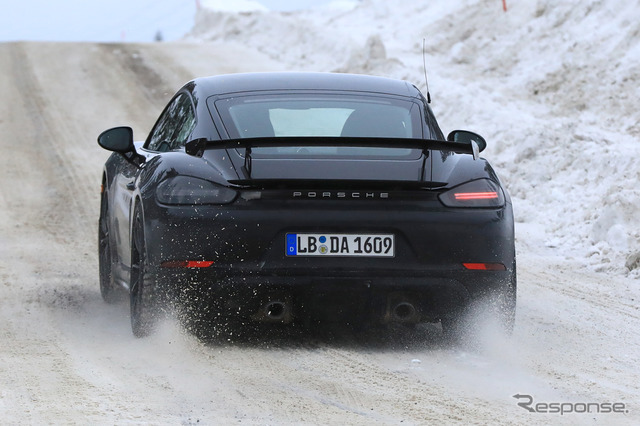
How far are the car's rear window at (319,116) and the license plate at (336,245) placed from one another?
853 millimetres

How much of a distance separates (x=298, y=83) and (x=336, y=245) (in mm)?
1458

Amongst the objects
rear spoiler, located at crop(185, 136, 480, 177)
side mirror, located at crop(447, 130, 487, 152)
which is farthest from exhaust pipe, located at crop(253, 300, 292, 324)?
side mirror, located at crop(447, 130, 487, 152)

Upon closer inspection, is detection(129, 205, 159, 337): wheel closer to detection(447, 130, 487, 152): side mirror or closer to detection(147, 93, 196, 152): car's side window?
detection(147, 93, 196, 152): car's side window

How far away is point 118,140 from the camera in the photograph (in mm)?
6695

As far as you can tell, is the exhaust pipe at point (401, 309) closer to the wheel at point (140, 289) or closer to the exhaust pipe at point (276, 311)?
the exhaust pipe at point (276, 311)

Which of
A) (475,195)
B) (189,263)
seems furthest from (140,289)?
(475,195)

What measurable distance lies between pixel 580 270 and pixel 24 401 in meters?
5.39

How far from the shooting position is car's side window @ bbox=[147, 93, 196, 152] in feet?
20.3

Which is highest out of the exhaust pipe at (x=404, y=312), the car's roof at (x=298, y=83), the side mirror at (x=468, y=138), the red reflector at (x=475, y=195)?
the car's roof at (x=298, y=83)

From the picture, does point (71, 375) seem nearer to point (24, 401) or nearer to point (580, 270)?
point (24, 401)

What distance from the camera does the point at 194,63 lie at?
1017 inches

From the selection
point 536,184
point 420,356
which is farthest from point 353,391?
point 536,184

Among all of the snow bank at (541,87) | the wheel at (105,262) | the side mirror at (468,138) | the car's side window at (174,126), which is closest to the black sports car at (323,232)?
the car's side window at (174,126)

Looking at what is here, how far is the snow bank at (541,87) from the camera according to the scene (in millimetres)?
10203
